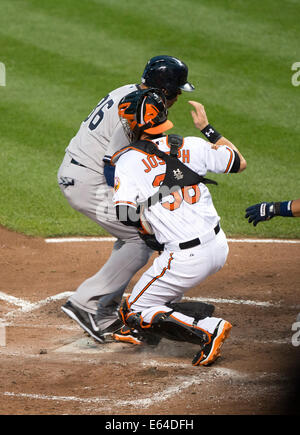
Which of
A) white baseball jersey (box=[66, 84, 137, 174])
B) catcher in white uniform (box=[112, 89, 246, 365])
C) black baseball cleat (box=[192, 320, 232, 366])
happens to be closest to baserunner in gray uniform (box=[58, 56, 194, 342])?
white baseball jersey (box=[66, 84, 137, 174])

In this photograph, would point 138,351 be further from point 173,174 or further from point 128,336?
point 173,174

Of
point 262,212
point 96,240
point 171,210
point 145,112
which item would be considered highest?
point 145,112

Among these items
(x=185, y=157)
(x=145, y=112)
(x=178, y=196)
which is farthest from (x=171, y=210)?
(x=145, y=112)

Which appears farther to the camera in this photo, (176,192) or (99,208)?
(99,208)

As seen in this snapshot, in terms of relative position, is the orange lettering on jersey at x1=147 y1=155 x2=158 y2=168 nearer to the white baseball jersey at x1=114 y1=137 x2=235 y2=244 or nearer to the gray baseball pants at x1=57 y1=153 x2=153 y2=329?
the white baseball jersey at x1=114 y1=137 x2=235 y2=244

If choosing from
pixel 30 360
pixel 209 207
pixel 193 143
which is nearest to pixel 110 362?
pixel 30 360

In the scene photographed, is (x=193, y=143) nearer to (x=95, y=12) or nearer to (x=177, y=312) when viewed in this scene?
(x=177, y=312)

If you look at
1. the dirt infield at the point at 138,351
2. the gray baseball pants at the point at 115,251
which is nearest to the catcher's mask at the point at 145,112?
the gray baseball pants at the point at 115,251
